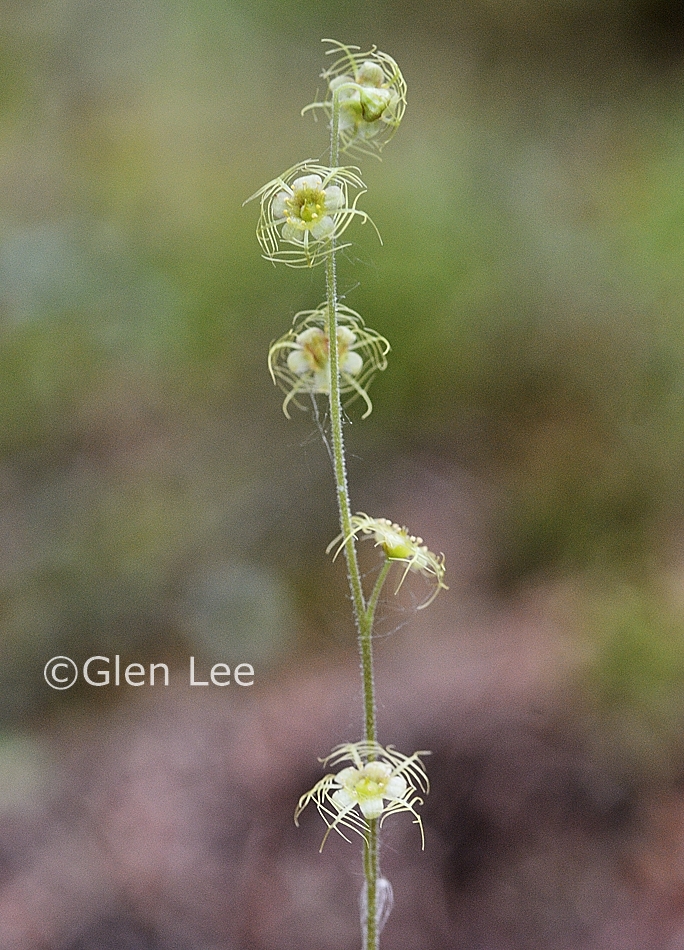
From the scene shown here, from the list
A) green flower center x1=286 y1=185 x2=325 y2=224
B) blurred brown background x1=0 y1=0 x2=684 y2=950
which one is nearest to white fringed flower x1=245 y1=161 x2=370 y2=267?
green flower center x1=286 y1=185 x2=325 y2=224

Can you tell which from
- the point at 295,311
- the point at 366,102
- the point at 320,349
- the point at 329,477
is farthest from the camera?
the point at 295,311

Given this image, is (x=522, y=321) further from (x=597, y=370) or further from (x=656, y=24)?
(x=656, y=24)

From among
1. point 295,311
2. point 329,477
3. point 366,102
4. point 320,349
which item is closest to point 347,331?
point 320,349

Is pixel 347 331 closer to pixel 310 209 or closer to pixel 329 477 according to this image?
pixel 310 209

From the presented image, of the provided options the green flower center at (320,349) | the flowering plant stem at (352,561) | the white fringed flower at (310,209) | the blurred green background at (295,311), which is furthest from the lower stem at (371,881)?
the blurred green background at (295,311)

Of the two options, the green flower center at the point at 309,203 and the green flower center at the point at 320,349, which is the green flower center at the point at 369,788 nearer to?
the green flower center at the point at 320,349

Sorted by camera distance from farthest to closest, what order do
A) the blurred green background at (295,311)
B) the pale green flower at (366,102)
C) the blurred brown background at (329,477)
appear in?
the blurred green background at (295,311), the blurred brown background at (329,477), the pale green flower at (366,102)
